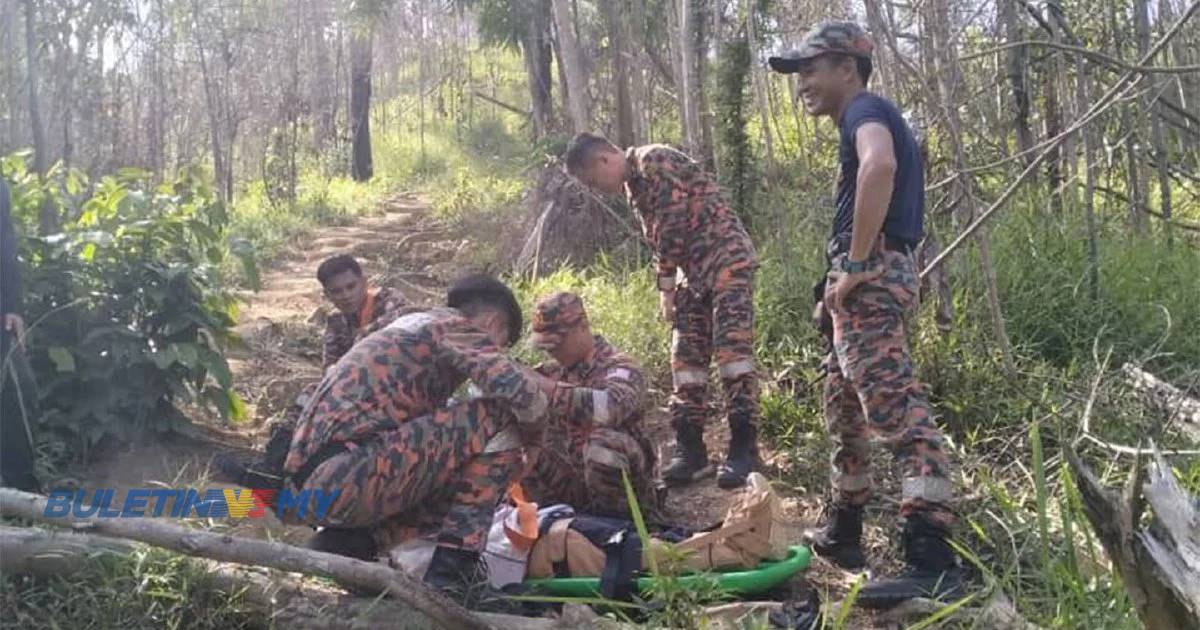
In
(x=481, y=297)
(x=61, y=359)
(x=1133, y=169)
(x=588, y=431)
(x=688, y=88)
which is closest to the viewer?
(x=481, y=297)

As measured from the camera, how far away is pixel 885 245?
3168mm

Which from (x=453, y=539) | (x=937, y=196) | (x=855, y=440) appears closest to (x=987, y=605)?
(x=855, y=440)

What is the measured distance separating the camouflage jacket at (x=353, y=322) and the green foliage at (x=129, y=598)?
5.34ft

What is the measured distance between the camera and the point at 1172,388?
416 cm

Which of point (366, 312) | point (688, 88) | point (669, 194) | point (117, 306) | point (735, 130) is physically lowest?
point (366, 312)

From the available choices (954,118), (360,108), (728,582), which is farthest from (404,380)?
(360,108)

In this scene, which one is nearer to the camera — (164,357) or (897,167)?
(897,167)

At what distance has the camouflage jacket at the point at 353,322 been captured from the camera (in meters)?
4.39

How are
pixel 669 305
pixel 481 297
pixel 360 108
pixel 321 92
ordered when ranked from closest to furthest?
pixel 481 297 → pixel 669 305 → pixel 360 108 → pixel 321 92

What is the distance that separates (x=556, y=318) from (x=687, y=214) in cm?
98

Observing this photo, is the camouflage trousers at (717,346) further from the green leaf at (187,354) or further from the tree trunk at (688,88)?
the tree trunk at (688,88)

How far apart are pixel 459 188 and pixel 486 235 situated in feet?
11.0

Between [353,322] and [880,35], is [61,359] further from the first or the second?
[880,35]

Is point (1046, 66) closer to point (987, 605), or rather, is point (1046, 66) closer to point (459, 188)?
point (987, 605)
